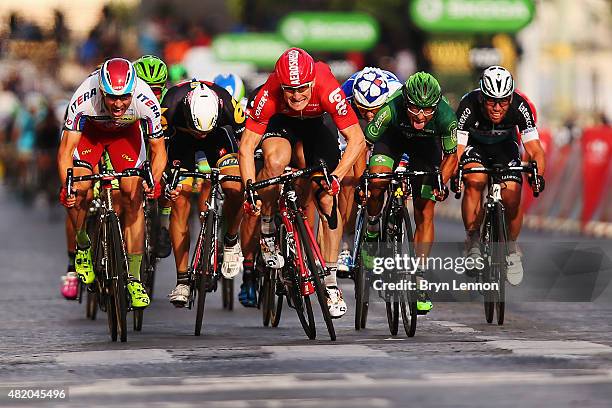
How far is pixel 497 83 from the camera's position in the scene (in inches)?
564

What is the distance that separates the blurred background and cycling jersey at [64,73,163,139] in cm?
545

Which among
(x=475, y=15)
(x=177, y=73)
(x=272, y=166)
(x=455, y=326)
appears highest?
(x=475, y=15)

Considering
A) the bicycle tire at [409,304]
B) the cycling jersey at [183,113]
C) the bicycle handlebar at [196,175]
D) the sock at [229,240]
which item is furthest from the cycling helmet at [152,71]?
the bicycle tire at [409,304]

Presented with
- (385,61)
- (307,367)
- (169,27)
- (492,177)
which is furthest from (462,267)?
(169,27)

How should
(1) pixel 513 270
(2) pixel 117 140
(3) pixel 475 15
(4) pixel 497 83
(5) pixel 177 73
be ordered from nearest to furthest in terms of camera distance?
(2) pixel 117 140, (1) pixel 513 270, (4) pixel 497 83, (5) pixel 177 73, (3) pixel 475 15

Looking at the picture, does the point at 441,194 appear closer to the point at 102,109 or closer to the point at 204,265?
the point at 204,265

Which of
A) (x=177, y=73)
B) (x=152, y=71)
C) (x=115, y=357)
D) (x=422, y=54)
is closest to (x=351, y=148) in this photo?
(x=115, y=357)

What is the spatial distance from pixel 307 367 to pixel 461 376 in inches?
39.1

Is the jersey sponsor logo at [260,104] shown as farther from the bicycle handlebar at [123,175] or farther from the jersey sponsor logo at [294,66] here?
the bicycle handlebar at [123,175]

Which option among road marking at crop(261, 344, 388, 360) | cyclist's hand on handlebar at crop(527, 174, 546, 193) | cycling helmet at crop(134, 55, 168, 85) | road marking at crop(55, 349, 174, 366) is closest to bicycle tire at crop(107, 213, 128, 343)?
road marking at crop(55, 349, 174, 366)

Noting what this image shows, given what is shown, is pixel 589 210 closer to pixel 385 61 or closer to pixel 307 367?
pixel 307 367

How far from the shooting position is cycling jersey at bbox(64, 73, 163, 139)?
43.9 ft

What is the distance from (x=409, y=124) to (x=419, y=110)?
0.84 ft

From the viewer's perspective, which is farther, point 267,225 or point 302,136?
point 302,136
